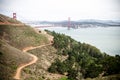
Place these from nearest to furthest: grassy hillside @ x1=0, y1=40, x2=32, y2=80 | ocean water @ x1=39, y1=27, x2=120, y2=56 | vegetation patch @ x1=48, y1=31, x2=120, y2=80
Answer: grassy hillside @ x1=0, y1=40, x2=32, y2=80 < vegetation patch @ x1=48, y1=31, x2=120, y2=80 < ocean water @ x1=39, y1=27, x2=120, y2=56

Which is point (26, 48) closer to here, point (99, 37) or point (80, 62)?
point (80, 62)

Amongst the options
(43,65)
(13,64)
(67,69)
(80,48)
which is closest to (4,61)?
(13,64)

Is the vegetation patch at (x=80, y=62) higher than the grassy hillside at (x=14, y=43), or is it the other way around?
the grassy hillside at (x=14, y=43)

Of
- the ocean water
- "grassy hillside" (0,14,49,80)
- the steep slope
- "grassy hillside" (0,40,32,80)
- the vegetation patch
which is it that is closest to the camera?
"grassy hillside" (0,40,32,80)

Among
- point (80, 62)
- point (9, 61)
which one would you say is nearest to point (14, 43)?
point (80, 62)

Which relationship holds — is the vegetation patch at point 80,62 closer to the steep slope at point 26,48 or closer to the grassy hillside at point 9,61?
the steep slope at point 26,48

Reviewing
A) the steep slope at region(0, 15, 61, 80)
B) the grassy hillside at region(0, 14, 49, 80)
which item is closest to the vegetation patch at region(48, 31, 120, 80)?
the steep slope at region(0, 15, 61, 80)

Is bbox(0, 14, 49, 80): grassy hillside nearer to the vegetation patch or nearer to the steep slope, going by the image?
the steep slope

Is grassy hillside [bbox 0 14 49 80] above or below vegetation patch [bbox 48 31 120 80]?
above

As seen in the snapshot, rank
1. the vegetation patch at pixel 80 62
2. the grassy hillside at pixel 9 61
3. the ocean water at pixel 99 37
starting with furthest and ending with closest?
the ocean water at pixel 99 37, the vegetation patch at pixel 80 62, the grassy hillside at pixel 9 61

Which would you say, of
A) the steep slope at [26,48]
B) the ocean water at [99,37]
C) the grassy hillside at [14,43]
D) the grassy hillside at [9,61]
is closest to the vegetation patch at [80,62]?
the ocean water at [99,37]

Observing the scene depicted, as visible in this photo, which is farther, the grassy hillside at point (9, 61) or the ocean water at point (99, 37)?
the ocean water at point (99, 37)

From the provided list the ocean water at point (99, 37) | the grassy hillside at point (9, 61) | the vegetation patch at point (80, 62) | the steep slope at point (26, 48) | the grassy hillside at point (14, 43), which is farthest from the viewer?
the ocean water at point (99, 37)
